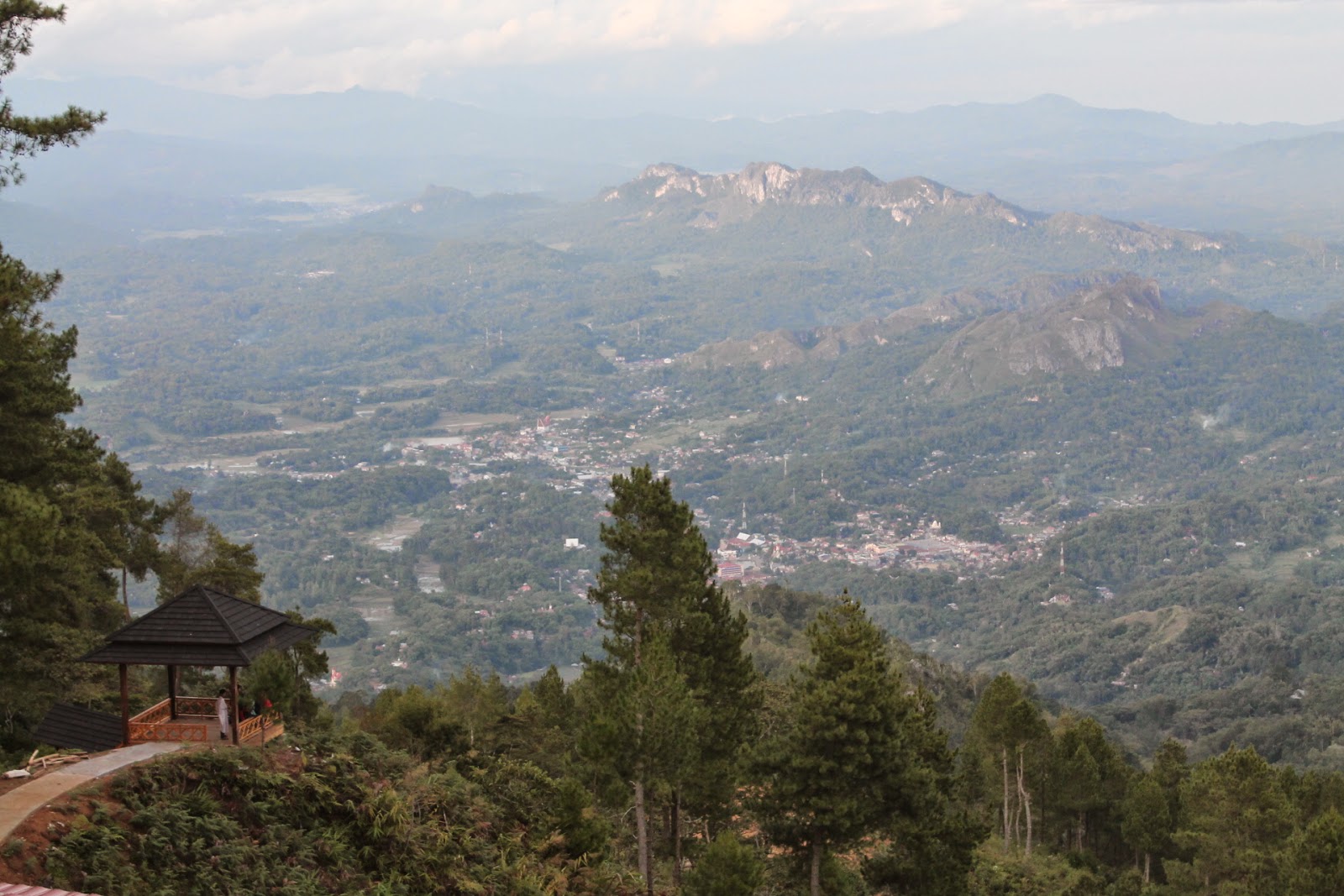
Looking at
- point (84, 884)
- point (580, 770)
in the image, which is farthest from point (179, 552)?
point (84, 884)

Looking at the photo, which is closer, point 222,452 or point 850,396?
point 222,452

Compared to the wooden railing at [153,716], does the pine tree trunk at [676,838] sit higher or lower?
lower

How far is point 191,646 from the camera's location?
53.5 feet

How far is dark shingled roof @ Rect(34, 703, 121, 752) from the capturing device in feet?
55.4

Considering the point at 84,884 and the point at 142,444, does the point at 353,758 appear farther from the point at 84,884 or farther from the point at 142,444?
the point at 142,444

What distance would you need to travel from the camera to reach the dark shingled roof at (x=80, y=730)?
16.9m

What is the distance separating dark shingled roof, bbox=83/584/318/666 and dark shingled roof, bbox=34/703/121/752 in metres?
1.35

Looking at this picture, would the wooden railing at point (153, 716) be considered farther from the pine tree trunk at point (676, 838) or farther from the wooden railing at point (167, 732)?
the pine tree trunk at point (676, 838)

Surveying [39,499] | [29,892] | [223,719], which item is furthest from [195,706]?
[29,892]

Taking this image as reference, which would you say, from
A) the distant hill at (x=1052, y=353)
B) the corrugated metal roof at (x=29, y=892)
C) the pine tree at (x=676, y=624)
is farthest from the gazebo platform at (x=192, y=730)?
the distant hill at (x=1052, y=353)

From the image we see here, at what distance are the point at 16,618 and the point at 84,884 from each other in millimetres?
9705

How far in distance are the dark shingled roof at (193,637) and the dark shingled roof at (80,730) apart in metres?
1.35

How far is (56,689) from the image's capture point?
20047 millimetres

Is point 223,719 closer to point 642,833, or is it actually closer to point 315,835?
point 315,835
